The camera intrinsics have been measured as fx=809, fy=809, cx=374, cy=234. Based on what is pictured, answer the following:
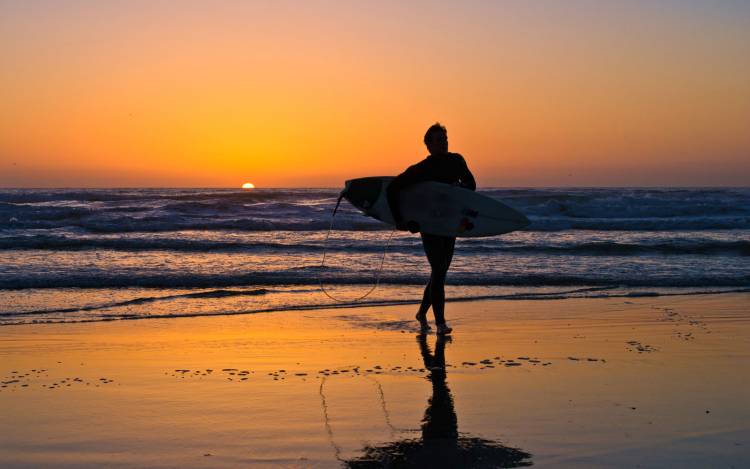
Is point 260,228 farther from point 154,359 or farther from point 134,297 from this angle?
point 154,359

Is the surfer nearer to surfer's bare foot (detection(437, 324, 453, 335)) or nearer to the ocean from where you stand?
surfer's bare foot (detection(437, 324, 453, 335))

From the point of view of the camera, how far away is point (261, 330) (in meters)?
6.87

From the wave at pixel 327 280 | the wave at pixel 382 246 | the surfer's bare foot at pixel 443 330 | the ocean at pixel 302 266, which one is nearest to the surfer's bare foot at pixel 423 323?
the surfer's bare foot at pixel 443 330

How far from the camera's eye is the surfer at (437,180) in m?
6.55

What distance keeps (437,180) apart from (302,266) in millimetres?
5957

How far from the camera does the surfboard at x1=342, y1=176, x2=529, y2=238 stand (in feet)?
21.8

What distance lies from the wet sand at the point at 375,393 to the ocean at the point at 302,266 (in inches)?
64.4

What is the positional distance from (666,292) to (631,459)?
270 inches

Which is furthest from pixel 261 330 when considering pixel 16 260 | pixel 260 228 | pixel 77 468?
pixel 260 228

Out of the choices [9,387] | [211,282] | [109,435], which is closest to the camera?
[109,435]

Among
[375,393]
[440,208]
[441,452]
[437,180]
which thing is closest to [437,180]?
[437,180]

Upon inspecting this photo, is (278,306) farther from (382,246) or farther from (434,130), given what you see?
(382,246)

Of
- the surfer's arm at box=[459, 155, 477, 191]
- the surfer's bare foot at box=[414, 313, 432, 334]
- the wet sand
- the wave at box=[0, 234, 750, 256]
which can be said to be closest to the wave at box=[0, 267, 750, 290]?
the wet sand

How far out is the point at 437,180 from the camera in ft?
21.9
